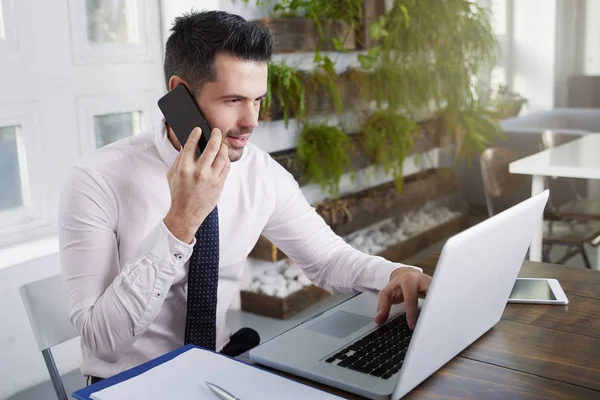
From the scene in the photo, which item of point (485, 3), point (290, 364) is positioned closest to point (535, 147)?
point (485, 3)

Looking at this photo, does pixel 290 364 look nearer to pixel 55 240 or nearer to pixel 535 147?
pixel 55 240

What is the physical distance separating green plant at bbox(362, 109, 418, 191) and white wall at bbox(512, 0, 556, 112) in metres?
0.59

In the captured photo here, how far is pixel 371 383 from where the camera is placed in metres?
0.93

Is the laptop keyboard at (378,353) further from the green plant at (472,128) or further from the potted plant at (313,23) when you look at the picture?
the green plant at (472,128)

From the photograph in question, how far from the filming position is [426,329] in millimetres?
866

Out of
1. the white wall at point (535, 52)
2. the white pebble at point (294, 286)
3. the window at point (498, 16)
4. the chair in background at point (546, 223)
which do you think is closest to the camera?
the chair in background at point (546, 223)

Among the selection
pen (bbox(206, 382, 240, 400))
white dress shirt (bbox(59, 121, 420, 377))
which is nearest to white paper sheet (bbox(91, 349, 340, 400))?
pen (bbox(206, 382, 240, 400))

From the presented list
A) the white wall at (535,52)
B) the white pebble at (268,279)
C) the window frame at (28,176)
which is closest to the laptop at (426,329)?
the window frame at (28,176)

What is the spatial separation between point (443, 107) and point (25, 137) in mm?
2294

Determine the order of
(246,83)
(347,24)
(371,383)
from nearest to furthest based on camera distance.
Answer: (371,383)
(246,83)
(347,24)

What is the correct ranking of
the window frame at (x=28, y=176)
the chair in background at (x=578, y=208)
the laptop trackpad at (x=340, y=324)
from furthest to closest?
the chair in background at (x=578, y=208)
the window frame at (x=28, y=176)
the laptop trackpad at (x=340, y=324)

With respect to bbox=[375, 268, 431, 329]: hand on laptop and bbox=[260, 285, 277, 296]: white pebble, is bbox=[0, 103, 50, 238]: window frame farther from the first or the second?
bbox=[375, 268, 431, 329]: hand on laptop

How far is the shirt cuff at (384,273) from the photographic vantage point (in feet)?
4.41

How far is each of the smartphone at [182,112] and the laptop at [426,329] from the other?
1.42ft
